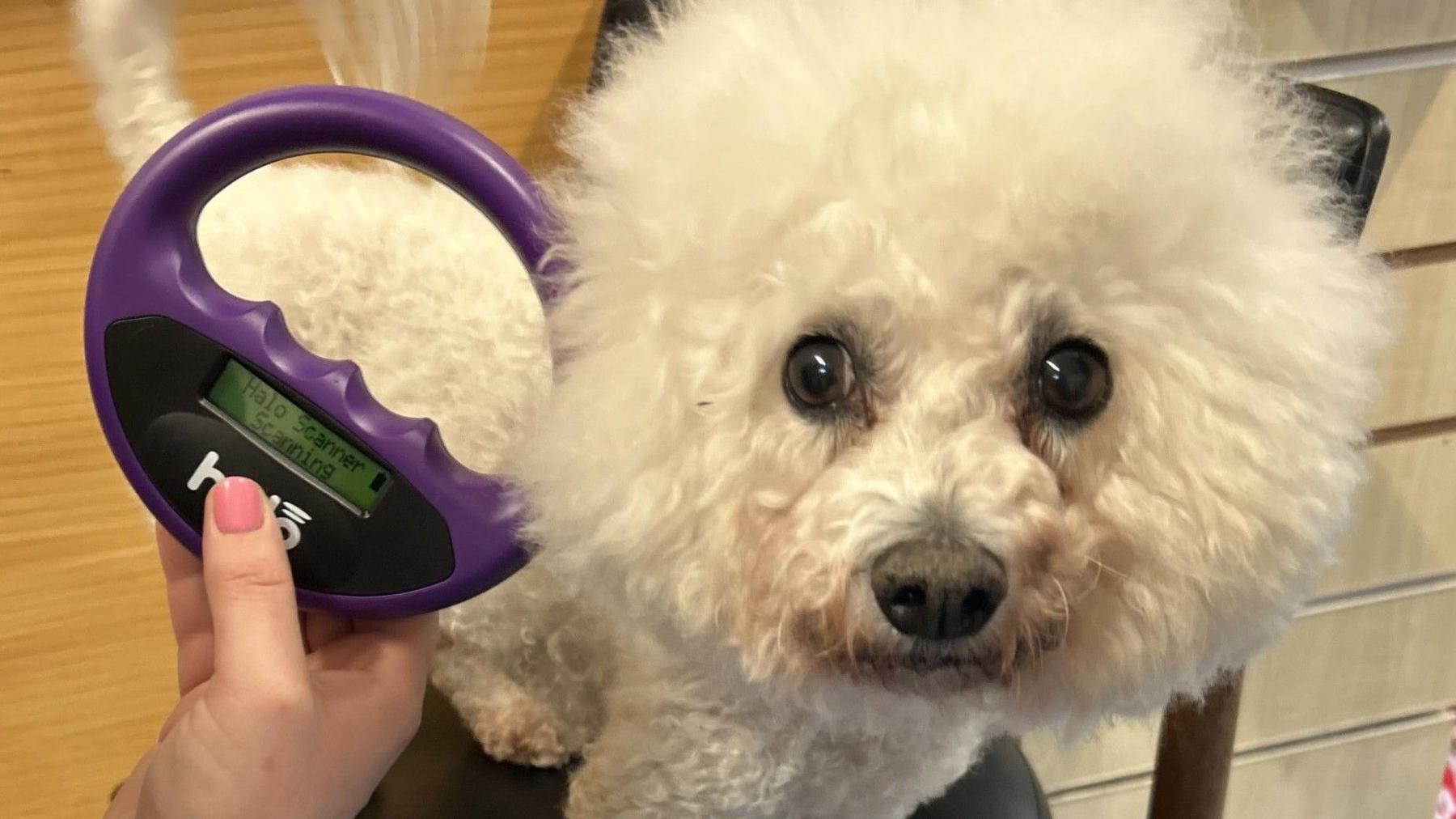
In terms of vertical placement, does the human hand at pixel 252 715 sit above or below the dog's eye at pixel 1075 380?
below

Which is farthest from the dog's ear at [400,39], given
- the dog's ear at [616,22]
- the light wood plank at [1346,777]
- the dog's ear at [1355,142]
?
the light wood plank at [1346,777]

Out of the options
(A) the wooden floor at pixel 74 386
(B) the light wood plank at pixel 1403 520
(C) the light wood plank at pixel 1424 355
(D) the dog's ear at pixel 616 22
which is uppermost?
(C) the light wood plank at pixel 1424 355

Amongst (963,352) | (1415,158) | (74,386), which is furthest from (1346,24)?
(74,386)

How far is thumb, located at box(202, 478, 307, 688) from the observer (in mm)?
460

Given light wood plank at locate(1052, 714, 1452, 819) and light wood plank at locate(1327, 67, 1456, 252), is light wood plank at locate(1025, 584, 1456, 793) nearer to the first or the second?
light wood plank at locate(1052, 714, 1452, 819)

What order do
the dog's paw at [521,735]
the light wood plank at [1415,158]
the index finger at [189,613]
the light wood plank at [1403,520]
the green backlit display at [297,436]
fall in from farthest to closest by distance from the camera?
the light wood plank at [1403,520] → the light wood plank at [1415,158] → the dog's paw at [521,735] → the index finger at [189,613] → the green backlit display at [297,436]

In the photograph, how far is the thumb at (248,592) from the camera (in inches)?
18.1

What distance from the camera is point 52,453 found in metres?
0.88

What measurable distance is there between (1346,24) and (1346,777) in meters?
0.80

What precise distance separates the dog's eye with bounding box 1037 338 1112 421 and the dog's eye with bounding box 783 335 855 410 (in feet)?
0.23

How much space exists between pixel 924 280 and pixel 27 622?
880 millimetres

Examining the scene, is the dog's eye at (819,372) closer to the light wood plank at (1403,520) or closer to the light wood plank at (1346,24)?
the light wood plank at (1346,24)

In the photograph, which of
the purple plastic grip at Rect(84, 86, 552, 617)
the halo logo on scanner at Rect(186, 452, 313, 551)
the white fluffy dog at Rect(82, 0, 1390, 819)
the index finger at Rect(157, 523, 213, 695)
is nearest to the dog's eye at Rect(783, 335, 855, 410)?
the white fluffy dog at Rect(82, 0, 1390, 819)

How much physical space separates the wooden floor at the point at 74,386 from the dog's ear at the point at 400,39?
0.14 m
